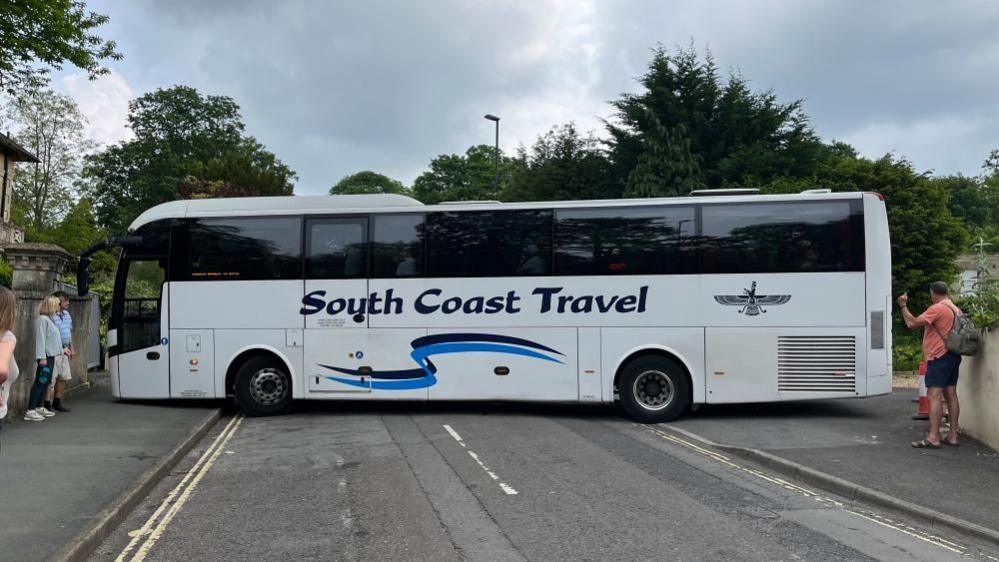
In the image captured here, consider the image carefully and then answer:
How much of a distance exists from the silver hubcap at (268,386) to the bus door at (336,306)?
18.2 inches

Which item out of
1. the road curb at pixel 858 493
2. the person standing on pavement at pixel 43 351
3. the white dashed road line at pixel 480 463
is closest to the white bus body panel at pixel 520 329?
the white dashed road line at pixel 480 463

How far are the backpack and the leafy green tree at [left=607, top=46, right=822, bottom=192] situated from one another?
2136 centimetres

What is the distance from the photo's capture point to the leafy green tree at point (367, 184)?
287ft

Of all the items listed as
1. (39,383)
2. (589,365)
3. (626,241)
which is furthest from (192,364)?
(626,241)

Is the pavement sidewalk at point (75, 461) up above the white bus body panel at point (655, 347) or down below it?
below

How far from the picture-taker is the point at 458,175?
255 feet

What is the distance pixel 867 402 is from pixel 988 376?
4828 mm

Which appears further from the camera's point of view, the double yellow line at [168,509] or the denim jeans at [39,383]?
the denim jeans at [39,383]

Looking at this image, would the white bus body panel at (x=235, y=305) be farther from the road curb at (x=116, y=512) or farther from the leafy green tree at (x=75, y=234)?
the leafy green tree at (x=75, y=234)

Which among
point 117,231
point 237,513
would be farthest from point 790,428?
point 117,231

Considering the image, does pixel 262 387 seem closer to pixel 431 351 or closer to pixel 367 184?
pixel 431 351

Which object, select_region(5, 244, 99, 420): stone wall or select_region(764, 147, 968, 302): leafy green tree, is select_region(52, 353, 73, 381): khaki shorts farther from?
select_region(764, 147, 968, 302): leafy green tree

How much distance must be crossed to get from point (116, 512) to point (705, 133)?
30703mm

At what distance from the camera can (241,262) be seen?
12.4m
